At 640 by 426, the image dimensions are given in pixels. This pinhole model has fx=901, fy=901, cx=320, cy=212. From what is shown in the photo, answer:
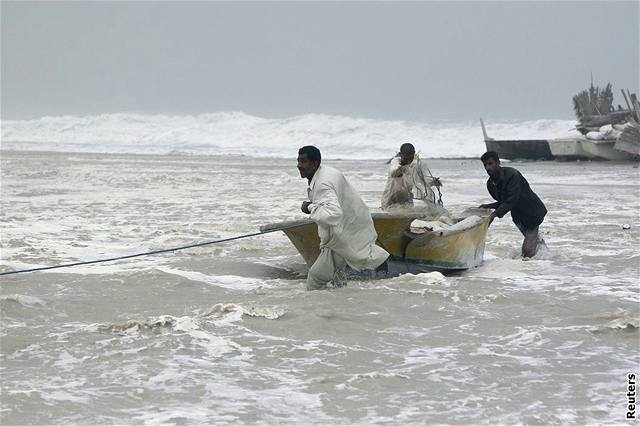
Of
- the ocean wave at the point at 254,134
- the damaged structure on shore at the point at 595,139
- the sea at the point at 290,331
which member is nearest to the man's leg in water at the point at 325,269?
the sea at the point at 290,331

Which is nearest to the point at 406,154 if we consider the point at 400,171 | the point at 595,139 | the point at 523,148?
the point at 400,171

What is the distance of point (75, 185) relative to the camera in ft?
64.2

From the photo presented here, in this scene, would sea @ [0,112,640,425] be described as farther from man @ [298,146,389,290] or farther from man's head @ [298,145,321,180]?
man's head @ [298,145,321,180]

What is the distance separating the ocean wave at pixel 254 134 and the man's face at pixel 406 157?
3590 cm

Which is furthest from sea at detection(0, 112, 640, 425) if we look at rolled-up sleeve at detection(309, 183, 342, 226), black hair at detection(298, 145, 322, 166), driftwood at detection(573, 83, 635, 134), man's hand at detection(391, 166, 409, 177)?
driftwood at detection(573, 83, 635, 134)

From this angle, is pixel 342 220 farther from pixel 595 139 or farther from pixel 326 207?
pixel 595 139

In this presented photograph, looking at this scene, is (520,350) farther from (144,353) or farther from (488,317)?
→ (144,353)

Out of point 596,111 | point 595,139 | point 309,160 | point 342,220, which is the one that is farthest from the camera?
point 596,111

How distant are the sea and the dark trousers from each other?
121 millimetres

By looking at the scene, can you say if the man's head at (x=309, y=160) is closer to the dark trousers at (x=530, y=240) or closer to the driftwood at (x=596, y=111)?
the dark trousers at (x=530, y=240)

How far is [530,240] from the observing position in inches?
362

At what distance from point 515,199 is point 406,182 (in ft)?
3.68

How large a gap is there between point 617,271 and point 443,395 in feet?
14.6

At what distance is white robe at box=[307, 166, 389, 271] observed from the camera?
691 cm
